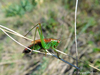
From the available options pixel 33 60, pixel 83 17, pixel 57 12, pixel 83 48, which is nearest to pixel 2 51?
pixel 33 60

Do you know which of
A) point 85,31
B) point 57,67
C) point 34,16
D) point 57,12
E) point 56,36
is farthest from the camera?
point 57,12

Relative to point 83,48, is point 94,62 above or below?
below

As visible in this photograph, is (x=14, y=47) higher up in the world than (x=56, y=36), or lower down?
lower down

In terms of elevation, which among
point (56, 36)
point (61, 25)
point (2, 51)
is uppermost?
point (61, 25)

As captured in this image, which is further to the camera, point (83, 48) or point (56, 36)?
point (56, 36)

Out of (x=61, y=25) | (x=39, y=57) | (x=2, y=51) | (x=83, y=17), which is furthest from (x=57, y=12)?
(x=2, y=51)

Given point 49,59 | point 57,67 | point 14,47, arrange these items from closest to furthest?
point 57,67, point 49,59, point 14,47

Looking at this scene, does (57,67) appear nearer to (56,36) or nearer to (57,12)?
(56,36)

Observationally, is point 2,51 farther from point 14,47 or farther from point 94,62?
point 94,62

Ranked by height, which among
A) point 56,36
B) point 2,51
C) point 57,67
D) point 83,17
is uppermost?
point 83,17
